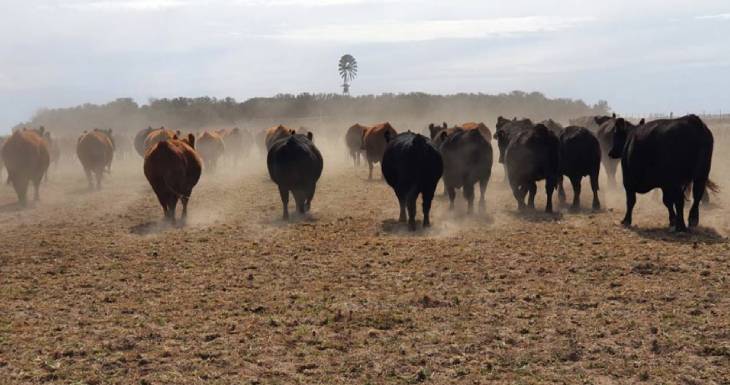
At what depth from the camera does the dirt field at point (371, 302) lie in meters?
6.29

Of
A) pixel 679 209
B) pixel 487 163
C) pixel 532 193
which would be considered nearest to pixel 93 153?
pixel 487 163

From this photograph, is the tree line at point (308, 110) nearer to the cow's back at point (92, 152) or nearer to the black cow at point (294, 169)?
the cow's back at point (92, 152)

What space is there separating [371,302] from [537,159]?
27.5 ft

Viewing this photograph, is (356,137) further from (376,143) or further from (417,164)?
(417,164)

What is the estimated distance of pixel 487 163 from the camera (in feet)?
53.3

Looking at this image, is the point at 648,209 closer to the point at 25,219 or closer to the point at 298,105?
the point at 25,219

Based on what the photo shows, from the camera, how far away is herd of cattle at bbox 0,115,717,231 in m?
12.5

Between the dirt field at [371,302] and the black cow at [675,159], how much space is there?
0.68 m

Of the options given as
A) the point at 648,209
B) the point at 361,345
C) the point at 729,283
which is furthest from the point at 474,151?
the point at 361,345

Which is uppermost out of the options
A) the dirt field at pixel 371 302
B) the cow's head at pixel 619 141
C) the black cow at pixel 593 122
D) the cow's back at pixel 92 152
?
the black cow at pixel 593 122

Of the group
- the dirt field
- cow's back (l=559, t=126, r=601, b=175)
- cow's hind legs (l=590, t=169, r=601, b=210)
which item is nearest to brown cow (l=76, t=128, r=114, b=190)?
the dirt field

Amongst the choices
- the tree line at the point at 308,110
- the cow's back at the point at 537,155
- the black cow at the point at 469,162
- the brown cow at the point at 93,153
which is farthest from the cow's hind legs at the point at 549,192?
the tree line at the point at 308,110

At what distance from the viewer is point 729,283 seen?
8.68m

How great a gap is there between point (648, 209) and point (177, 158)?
1023 cm
